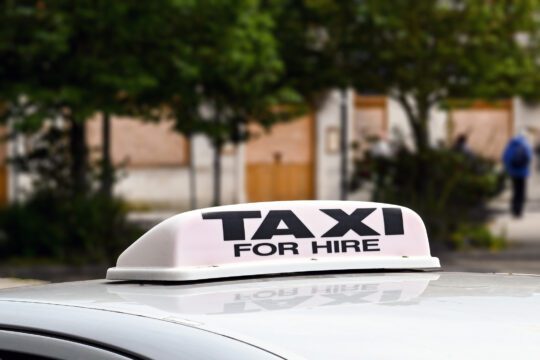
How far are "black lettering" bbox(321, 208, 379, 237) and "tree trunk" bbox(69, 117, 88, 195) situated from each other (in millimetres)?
16018

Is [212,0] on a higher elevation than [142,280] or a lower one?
higher

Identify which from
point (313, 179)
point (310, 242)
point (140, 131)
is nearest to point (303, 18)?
point (140, 131)

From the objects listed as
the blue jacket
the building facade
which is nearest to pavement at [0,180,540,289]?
the blue jacket

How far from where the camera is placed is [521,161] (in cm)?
2611

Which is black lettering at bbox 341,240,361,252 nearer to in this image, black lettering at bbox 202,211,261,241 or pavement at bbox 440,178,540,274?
black lettering at bbox 202,211,261,241

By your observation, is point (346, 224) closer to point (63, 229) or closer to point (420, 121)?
point (63, 229)

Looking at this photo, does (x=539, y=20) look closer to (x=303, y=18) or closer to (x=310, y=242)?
(x=303, y=18)

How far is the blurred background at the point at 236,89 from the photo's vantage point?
58.2ft

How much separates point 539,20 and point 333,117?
14.1 meters

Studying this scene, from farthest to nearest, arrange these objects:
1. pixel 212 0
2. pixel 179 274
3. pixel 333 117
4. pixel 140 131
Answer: pixel 333 117 → pixel 140 131 → pixel 212 0 → pixel 179 274

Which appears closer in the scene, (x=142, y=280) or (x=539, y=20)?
(x=142, y=280)

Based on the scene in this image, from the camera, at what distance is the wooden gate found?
3384cm

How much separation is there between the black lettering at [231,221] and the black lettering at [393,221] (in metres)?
0.33

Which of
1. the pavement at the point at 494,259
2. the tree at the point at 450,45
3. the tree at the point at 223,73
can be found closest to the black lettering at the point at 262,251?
the pavement at the point at 494,259
